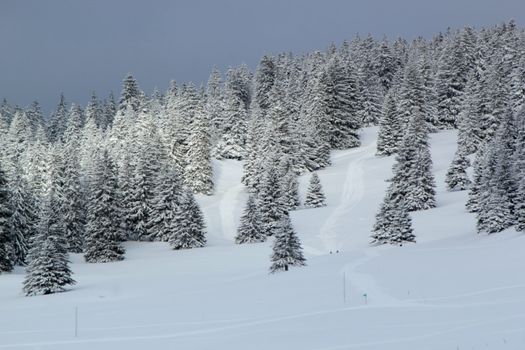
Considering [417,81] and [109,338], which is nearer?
[109,338]

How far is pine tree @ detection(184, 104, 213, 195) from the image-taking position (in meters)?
72.0

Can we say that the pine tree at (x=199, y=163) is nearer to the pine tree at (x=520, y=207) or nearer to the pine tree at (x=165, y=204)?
the pine tree at (x=165, y=204)

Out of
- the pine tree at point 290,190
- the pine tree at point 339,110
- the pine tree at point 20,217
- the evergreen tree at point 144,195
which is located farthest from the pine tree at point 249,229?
the pine tree at point 339,110

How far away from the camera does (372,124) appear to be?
97.1m

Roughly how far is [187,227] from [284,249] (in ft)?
66.7

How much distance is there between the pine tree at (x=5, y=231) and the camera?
39.1 metres

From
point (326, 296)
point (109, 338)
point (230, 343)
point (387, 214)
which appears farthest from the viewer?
point (387, 214)

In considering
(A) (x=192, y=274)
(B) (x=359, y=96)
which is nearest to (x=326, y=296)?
(A) (x=192, y=274)

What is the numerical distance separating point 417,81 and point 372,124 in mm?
18187

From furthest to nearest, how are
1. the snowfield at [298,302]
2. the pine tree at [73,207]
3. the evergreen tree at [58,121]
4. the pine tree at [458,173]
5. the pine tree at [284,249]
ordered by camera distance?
the evergreen tree at [58,121]
the pine tree at [458,173]
the pine tree at [73,207]
the pine tree at [284,249]
the snowfield at [298,302]

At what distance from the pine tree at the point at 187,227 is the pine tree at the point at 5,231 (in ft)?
46.1

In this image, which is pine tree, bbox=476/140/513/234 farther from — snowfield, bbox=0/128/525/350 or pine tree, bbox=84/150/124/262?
pine tree, bbox=84/150/124/262

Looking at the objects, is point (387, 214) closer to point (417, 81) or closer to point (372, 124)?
point (417, 81)

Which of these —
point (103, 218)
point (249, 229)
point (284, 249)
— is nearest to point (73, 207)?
point (103, 218)
